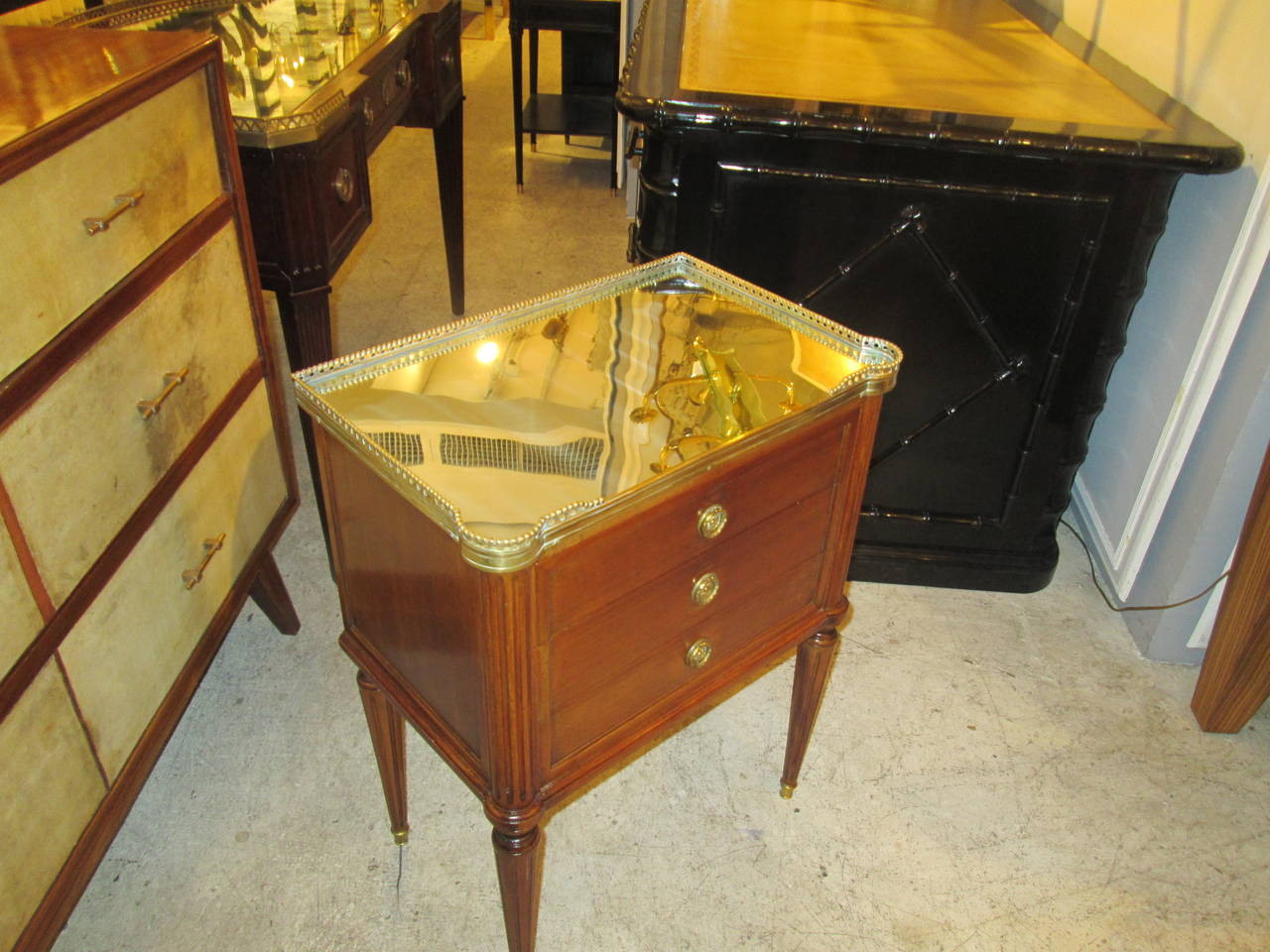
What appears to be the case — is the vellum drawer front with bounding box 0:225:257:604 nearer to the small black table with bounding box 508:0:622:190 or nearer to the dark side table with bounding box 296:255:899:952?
the dark side table with bounding box 296:255:899:952

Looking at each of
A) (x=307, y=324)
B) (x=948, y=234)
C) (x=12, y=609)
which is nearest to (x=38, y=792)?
(x=12, y=609)

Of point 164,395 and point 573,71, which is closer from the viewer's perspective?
point 164,395

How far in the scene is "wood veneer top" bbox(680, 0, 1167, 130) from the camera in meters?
1.69

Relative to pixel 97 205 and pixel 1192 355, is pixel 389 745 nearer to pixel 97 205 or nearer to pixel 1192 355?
pixel 97 205

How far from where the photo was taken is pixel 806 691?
4.89ft

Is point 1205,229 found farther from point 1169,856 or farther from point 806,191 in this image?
point 1169,856

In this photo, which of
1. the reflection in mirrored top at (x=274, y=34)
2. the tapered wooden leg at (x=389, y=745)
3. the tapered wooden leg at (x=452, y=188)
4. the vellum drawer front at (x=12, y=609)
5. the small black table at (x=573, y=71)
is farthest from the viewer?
the small black table at (x=573, y=71)

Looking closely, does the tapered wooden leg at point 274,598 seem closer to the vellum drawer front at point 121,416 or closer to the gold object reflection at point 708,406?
the vellum drawer front at point 121,416

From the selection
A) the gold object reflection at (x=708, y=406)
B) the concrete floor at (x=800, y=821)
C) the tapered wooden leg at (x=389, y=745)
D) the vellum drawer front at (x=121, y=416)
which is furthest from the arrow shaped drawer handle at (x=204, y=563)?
the gold object reflection at (x=708, y=406)

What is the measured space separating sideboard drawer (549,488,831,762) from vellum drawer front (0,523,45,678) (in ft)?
1.78

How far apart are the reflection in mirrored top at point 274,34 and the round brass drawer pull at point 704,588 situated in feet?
3.24

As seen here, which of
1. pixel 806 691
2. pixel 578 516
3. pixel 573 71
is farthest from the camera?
pixel 573 71

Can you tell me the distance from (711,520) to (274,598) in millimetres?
1052

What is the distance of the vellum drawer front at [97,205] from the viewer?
1.00 m
